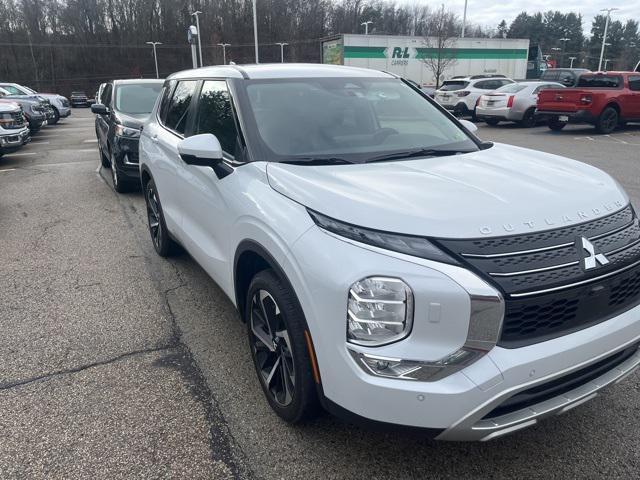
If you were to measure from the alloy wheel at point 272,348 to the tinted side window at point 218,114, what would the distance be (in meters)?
1.01

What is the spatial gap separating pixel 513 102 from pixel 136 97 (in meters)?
13.4

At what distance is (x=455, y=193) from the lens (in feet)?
7.78

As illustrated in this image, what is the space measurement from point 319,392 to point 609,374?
51.6 inches

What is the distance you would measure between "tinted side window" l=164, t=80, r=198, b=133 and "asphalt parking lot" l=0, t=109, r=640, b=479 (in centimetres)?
140

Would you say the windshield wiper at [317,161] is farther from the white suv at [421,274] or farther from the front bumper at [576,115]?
the front bumper at [576,115]

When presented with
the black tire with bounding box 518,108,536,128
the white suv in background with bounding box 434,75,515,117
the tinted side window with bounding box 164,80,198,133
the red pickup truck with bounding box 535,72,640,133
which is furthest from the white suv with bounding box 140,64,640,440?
the white suv in background with bounding box 434,75,515,117

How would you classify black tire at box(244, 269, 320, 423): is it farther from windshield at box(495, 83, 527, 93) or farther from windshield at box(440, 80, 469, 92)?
windshield at box(440, 80, 469, 92)

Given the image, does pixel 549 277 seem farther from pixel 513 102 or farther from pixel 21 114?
→ pixel 513 102

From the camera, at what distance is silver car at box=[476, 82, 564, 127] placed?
17875 mm

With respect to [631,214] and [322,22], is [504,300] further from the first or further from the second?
[322,22]

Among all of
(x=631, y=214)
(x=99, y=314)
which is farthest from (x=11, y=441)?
(x=631, y=214)

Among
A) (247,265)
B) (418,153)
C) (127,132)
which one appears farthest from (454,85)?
(247,265)

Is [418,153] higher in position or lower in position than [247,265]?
higher

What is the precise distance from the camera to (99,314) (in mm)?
4059
